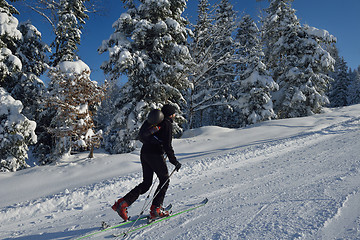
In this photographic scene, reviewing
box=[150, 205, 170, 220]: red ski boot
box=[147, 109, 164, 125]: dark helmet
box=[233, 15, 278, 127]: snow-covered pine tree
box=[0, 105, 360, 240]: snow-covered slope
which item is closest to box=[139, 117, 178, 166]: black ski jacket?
box=[147, 109, 164, 125]: dark helmet

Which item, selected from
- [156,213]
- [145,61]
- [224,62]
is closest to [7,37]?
[145,61]

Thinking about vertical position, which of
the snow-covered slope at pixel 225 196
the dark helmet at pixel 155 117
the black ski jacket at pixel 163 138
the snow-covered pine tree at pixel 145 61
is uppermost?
the snow-covered pine tree at pixel 145 61

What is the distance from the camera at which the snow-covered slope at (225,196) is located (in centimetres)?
309

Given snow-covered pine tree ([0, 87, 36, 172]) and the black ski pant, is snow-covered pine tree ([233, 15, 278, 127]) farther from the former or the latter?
the black ski pant

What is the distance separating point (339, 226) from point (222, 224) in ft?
4.98

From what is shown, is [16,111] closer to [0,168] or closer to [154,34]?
[0,168]

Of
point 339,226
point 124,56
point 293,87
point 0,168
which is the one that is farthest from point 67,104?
point 293,87

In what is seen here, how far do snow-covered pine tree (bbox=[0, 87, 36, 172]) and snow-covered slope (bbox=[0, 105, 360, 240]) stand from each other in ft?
9.26

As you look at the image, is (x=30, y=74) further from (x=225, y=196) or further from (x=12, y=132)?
(x=225, y=196)

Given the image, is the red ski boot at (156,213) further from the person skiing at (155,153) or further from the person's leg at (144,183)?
the person's leg at (144,183)

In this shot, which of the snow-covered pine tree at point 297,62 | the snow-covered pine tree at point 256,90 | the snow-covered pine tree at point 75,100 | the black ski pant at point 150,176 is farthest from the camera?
the snow-covered pine tree at point 297,62

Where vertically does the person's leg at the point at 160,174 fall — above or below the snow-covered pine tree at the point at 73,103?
below

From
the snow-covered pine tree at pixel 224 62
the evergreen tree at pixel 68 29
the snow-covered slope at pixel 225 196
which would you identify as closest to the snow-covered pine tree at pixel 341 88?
the snow-covered pine tree at pixel 224 62

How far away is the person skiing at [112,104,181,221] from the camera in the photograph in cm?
348
